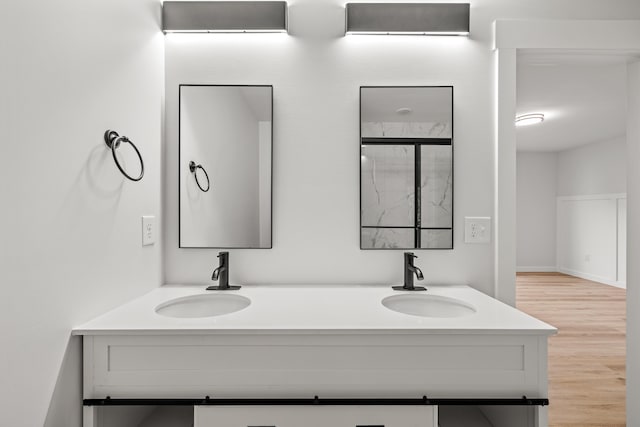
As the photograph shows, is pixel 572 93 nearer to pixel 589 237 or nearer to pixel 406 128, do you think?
pixel 406 128

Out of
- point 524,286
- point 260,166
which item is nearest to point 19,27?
point 260,166

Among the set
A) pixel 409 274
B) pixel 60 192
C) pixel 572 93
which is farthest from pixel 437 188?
pixel 572 93

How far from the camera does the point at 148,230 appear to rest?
57.2 inches

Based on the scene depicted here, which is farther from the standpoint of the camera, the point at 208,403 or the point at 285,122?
the point at 285,122

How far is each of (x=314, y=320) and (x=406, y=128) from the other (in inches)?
39.4

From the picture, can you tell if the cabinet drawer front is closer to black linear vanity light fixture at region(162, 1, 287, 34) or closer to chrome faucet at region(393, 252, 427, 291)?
chrome faucet at region(393, 252, 427, 291)

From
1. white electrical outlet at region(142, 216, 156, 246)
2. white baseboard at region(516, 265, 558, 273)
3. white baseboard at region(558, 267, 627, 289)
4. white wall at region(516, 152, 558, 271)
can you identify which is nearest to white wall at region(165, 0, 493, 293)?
white electrical outlet at region(142, 216, 156, 246)

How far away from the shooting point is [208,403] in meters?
1.04

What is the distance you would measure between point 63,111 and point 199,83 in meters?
0.75

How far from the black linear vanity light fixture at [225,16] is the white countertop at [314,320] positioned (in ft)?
3.96

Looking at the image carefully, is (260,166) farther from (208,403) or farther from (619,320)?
(619,320)

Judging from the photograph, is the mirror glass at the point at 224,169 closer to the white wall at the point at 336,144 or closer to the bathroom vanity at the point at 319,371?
the white wall at the point at 336,144

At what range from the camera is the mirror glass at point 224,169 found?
5.28 ft

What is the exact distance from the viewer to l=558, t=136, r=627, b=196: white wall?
5.13 metres
